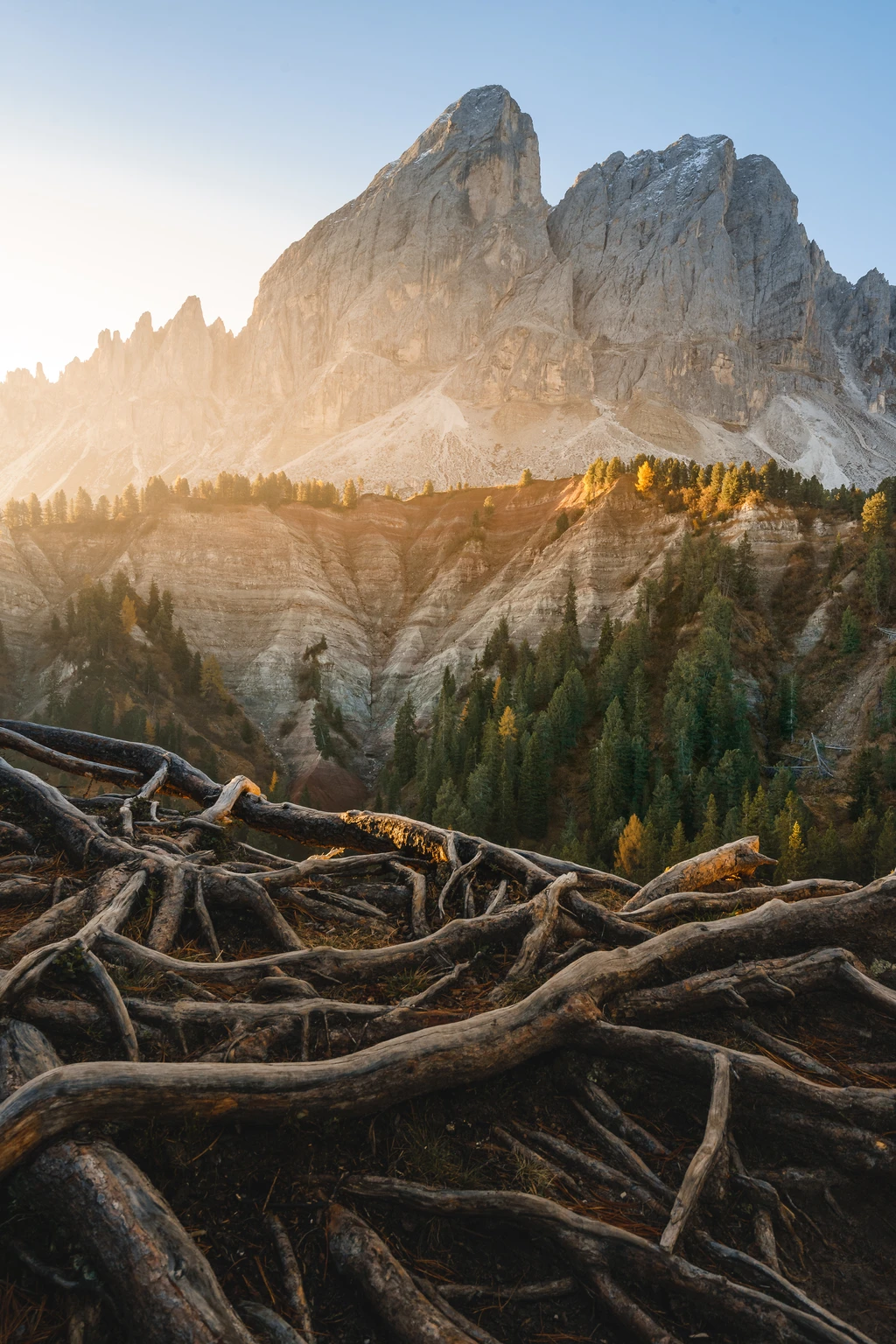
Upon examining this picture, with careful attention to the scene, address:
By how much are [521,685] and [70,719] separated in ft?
165

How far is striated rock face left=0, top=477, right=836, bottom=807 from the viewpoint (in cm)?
8994

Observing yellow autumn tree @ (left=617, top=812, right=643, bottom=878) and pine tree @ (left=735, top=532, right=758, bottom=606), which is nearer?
yellow autumn tree @ (left=617, top=812, right=643, bottom=878)

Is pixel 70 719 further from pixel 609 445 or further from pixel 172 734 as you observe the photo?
pixel 609 445

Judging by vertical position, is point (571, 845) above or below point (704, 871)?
below

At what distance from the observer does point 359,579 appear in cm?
→ 11669

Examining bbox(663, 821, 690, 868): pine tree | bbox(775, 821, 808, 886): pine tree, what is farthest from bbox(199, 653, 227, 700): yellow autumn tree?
bbox(775, 821, 808, 886): pine tree

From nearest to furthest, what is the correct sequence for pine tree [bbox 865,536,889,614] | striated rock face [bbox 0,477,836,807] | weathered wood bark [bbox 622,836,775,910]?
1. weathered wood bark [bbox 622,836,775,910]
2. pine tree [bbox 865,536,889,614]
3. striated rock face [bbox 0,477,836,807]

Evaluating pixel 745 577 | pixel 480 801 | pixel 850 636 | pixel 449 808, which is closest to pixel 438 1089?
pixel 449 808

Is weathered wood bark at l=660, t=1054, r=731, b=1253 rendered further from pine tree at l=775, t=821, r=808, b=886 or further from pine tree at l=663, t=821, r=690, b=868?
pine tree at l=663, t=821, r=690, b=868

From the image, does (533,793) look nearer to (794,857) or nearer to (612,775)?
(612,775)

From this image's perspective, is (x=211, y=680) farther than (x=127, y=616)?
No

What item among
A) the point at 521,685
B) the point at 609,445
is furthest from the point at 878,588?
the point at 609,445

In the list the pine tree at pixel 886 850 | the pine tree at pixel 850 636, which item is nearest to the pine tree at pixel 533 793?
the pine tree at pixel 886 850

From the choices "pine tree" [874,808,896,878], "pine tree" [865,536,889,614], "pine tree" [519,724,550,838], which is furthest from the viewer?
"pine tree" [865,536,889,614]
